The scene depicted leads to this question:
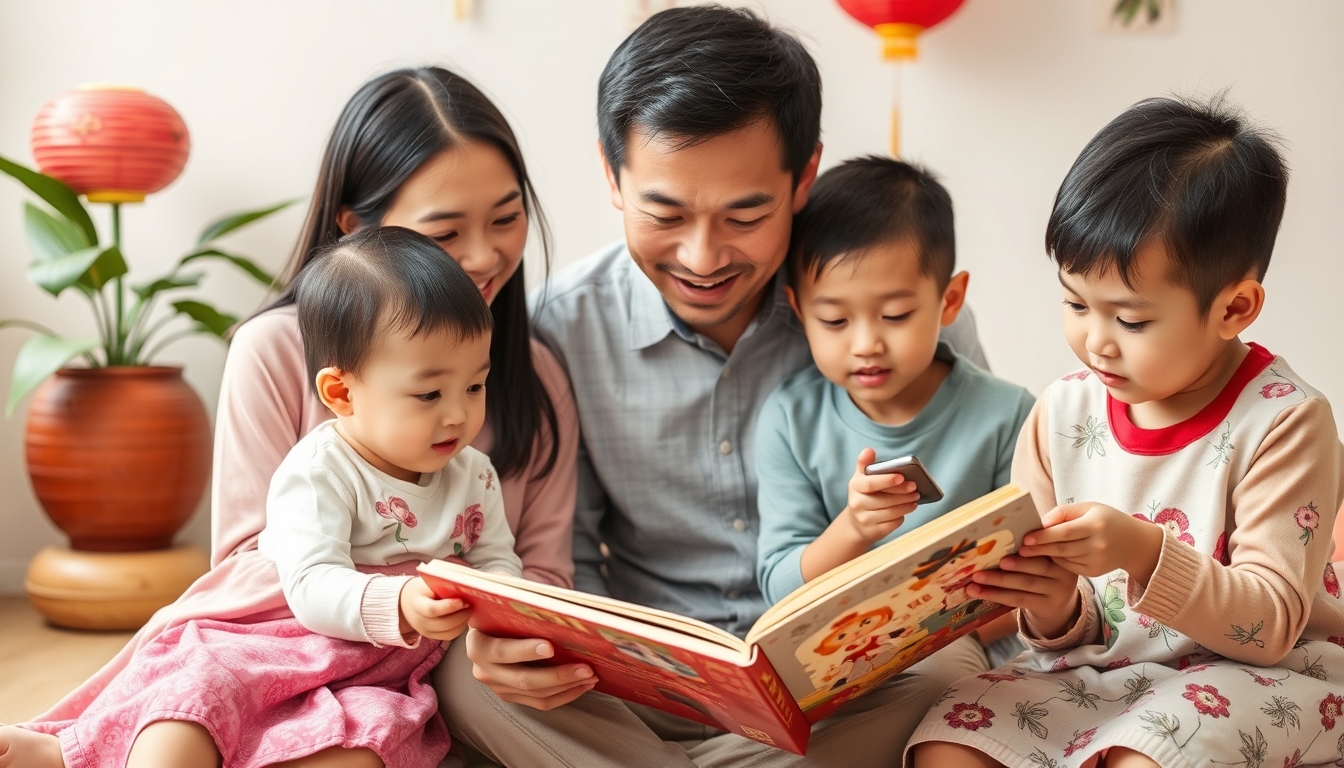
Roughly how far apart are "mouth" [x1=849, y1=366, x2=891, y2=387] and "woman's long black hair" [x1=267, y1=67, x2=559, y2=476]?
1.39 feet

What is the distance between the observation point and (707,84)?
1412 mm

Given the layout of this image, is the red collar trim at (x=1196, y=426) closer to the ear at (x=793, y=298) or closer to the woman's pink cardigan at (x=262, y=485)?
the ear at (x=793, y=298)

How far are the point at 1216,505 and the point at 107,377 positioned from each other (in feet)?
6.97

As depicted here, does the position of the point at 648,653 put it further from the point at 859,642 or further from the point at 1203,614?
the point at 1203,614

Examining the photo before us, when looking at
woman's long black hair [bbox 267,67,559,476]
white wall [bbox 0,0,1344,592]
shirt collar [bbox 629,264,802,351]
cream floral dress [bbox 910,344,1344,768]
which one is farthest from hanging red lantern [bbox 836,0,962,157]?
cream floral dress [bbox 910,344,1344,768]

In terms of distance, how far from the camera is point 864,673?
1.15 meters

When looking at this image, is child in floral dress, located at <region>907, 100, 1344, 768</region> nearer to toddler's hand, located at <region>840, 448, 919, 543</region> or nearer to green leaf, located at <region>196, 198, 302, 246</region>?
toddler's hand, located at <region>840, 448, 919, 543</region>

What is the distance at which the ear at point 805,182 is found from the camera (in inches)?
60.5

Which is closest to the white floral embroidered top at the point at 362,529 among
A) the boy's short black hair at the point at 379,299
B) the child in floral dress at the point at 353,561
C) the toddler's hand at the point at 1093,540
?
the child in floral dress at the point at 353,561

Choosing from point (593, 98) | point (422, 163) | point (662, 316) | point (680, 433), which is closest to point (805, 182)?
point (662, 316)

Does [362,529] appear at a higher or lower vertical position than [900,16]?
lower

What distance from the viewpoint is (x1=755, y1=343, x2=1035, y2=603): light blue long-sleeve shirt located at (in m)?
1.48

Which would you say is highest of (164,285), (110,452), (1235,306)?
(1235,306)

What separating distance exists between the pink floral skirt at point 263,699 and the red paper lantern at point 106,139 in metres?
1.50
